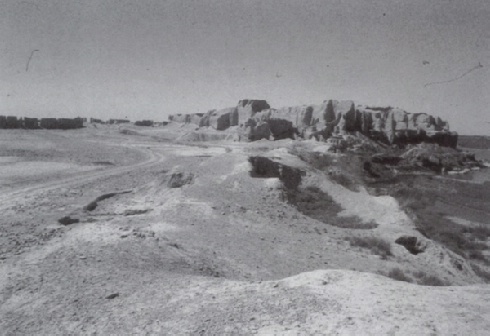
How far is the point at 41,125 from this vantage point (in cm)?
6912

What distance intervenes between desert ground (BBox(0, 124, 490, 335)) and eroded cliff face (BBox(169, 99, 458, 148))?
3328 centimetres

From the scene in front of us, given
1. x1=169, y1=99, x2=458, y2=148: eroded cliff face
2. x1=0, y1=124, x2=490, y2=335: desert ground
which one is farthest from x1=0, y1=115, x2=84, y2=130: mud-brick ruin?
x1=0, y1=124, x2=490, y2=335: desert ground

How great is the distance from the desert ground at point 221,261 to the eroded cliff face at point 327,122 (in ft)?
109

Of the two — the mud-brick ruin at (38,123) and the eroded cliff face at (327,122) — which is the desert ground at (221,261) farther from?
the mud-brick ruin at (38,123)

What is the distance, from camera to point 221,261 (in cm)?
933

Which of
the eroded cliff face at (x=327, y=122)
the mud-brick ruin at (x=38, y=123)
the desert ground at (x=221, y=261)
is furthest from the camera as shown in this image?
the mud-brick ruin at (x=38, y=123)

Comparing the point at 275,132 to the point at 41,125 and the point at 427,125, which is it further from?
the point at 41,125

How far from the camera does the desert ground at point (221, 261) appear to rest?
5254 mm

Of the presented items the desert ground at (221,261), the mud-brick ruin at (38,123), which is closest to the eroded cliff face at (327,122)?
the mud-brick ruin at (38,123)

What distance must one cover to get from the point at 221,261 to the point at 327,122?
54.8 meters

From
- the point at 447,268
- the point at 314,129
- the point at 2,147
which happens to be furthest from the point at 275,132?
the point at 447,268

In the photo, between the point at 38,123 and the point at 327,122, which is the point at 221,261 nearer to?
the point at 327,122

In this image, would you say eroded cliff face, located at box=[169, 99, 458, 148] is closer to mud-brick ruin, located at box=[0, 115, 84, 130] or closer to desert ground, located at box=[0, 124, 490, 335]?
mud-brick ruin, located at box=[0, 115, 84, 130]

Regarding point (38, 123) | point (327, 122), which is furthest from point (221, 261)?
point (38, 123)
